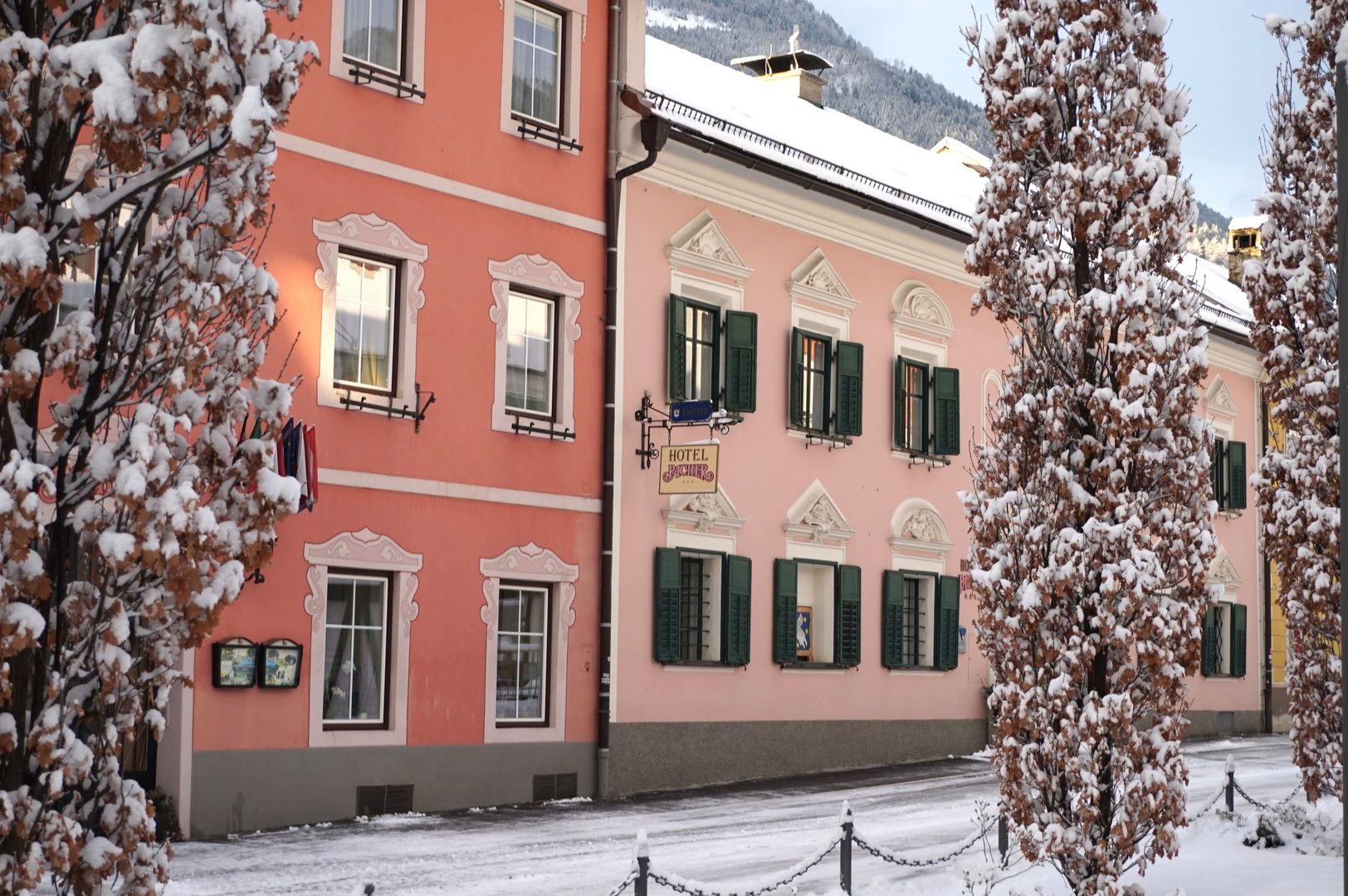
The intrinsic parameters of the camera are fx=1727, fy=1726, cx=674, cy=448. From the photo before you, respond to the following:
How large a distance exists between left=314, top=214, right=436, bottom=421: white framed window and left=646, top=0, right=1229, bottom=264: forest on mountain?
217 feet

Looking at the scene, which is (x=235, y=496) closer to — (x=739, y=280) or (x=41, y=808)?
(x=41, y=808)

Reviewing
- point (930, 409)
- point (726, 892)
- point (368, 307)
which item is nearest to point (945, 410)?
point (930, 409)

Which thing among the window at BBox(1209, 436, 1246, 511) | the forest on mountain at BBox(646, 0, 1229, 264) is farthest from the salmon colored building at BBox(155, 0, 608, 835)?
the forest on mountain at BBox(646, 0, 1229, 264)

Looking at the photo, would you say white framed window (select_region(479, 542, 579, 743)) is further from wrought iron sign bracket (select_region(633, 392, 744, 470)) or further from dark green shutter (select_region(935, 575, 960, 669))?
dark green shutter (select_region(935, 575, 960, 669))

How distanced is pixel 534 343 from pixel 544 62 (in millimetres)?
3249

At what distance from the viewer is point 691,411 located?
1983 cm

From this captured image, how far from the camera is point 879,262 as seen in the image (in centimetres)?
2477

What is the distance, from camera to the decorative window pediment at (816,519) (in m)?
22.8

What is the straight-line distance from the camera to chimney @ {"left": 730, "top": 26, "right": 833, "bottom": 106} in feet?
103

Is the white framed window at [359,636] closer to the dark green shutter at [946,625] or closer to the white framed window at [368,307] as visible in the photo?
the white framed window at [368,307]

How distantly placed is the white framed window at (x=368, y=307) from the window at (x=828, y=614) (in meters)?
7.11

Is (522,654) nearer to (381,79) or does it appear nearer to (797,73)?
(381,79)

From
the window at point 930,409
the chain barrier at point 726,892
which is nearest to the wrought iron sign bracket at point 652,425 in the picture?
the window at point 930,409

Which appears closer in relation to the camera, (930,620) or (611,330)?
(611,330)
